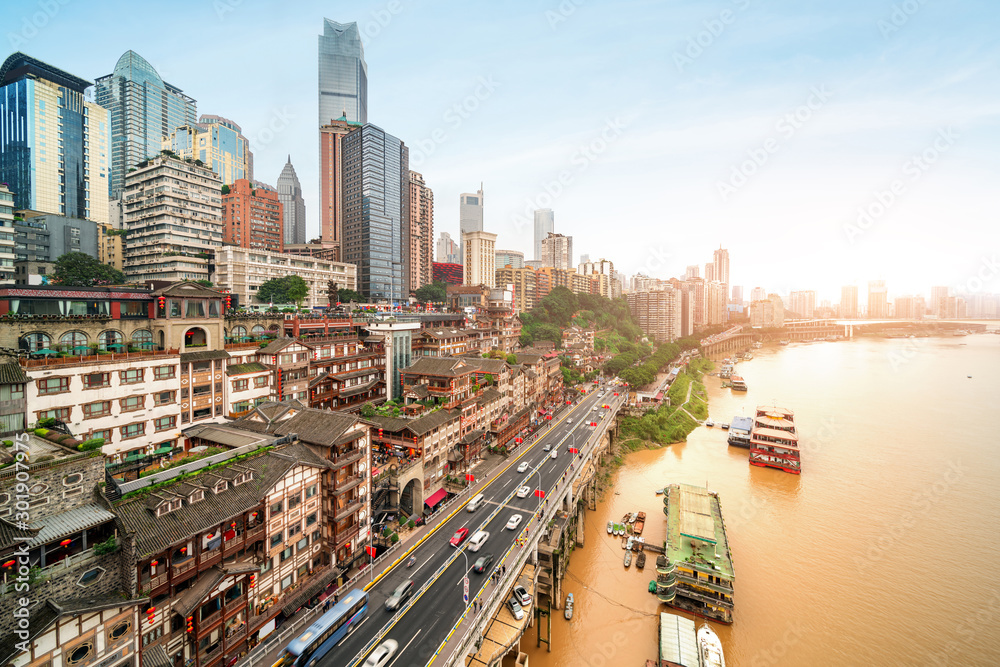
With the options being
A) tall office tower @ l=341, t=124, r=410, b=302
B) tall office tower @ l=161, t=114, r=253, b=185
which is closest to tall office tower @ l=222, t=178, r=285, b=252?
tall office tower @ l=341, t=124, r=410, b=302

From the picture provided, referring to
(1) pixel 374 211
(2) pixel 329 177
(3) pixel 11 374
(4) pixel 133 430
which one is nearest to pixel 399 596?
(4) pixel 133 430

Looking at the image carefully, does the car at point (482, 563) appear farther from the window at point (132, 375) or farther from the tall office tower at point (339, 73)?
the tall office tower at point (339, 73)

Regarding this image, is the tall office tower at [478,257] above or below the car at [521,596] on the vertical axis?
above

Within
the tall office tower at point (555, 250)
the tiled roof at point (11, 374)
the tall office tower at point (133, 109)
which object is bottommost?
the tiled roof at point (11, 374)

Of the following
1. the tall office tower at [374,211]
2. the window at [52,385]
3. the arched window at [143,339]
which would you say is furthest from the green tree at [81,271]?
the tall office tower at [374,211]

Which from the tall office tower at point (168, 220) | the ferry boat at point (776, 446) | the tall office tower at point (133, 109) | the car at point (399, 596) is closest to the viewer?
the car at point (399, 596)
